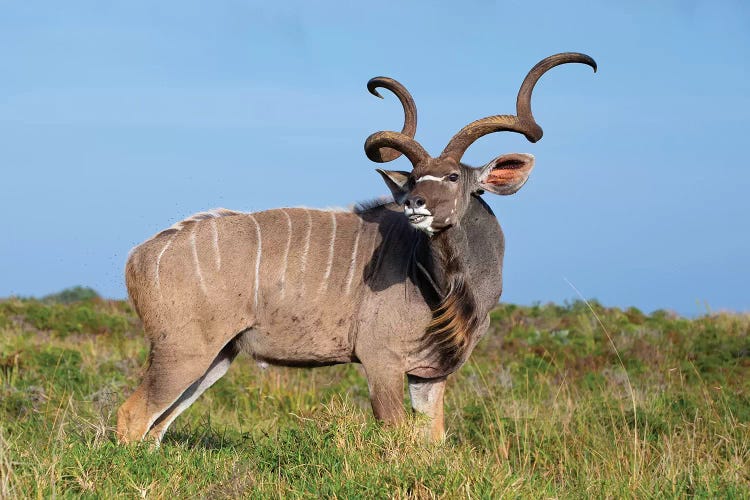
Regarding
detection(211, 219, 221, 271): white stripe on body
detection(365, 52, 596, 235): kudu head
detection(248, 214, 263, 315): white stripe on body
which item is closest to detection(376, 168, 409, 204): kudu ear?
detection(365, 52, 596, 235): kudu head

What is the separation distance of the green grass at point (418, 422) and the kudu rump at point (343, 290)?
45 centimetres

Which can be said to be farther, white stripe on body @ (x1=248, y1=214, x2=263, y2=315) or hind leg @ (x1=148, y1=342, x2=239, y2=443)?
hind leg @ (x1=148, y1=342, x2=239, y2=443)

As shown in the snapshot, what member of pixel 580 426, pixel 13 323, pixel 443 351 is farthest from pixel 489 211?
pixel 13 323

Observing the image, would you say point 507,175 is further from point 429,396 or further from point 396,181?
point 429,396

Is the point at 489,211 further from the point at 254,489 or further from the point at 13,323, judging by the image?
the point at 13,323

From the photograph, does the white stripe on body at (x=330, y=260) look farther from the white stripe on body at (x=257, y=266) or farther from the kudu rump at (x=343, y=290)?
the white stripe on body at (x=257, y=266)

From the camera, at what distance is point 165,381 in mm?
7406

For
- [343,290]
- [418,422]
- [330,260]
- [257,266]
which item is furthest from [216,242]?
[418,422]

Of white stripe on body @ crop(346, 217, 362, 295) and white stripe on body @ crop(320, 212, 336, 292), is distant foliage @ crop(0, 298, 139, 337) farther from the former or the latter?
white stripe on body @ crop(346, 217, 362, 295)

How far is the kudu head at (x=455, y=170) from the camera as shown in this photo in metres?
6.76

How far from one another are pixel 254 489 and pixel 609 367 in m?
7.56

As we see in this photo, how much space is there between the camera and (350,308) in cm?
744

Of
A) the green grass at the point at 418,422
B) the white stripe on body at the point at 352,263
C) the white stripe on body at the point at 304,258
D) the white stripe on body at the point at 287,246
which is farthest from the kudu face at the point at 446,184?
the green grass at the point at 418,422

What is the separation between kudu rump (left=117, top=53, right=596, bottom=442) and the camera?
720cm
